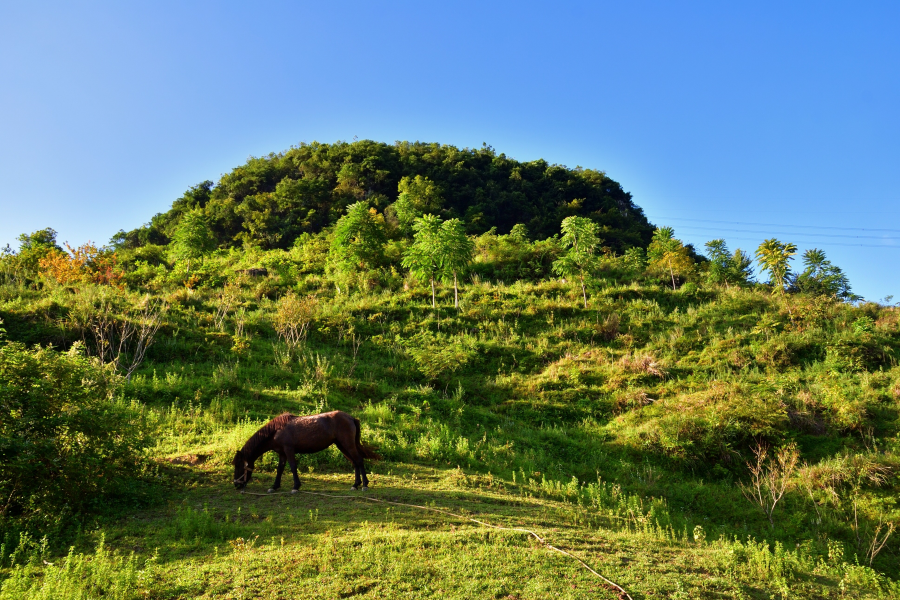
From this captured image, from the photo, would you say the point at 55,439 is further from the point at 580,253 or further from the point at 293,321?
the point at 580,253

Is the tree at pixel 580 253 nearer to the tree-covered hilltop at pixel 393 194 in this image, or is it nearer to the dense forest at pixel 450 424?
the dense forest at pixel 450 424

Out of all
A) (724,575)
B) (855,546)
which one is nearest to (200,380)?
(724,575)

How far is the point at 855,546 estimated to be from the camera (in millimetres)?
9047

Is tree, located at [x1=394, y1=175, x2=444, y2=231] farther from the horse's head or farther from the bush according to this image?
the bush

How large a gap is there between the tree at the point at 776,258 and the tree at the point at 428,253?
22298 millimetres

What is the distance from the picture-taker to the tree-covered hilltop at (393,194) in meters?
55.4

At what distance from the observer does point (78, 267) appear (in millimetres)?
24781

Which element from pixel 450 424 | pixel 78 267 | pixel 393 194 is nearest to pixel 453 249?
pixel 450 424

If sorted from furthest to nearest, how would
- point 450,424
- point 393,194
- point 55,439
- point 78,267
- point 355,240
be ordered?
Answer: point 393,194 < point 355,240 < point 78,267 < point 450,424 < point 55,439

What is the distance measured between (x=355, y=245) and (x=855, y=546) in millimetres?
27627

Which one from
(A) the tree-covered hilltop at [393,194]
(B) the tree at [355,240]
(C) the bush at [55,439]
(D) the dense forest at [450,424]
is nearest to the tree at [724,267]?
(D) the dense forest at [450,424]

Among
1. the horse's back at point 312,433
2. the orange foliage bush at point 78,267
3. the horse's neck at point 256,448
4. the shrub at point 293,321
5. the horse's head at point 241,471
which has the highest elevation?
the orange foliage bush at point 78,267

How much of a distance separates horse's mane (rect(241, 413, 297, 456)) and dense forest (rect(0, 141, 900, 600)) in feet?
2.35

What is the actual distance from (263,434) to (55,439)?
2.84 metres
